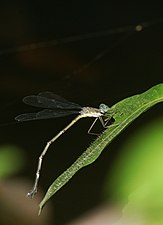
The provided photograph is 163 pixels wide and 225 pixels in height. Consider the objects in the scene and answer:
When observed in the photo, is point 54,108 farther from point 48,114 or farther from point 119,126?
A: point 119,126

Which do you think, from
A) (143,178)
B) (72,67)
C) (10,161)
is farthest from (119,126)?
(72,67)

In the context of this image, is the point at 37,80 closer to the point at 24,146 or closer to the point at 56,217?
the point at 24,146

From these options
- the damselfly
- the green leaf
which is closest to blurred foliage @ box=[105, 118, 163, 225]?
the green leaf

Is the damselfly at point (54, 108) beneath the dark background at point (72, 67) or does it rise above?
beneath

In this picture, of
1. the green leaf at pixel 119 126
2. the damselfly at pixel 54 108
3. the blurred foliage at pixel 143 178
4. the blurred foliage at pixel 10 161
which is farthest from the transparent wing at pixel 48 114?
the green leaf at pixel 119 126

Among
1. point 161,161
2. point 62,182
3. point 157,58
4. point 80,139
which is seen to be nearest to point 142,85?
point 157,58

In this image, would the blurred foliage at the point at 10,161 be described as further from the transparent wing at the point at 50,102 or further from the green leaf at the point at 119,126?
the green leaf at the point at 119,126
